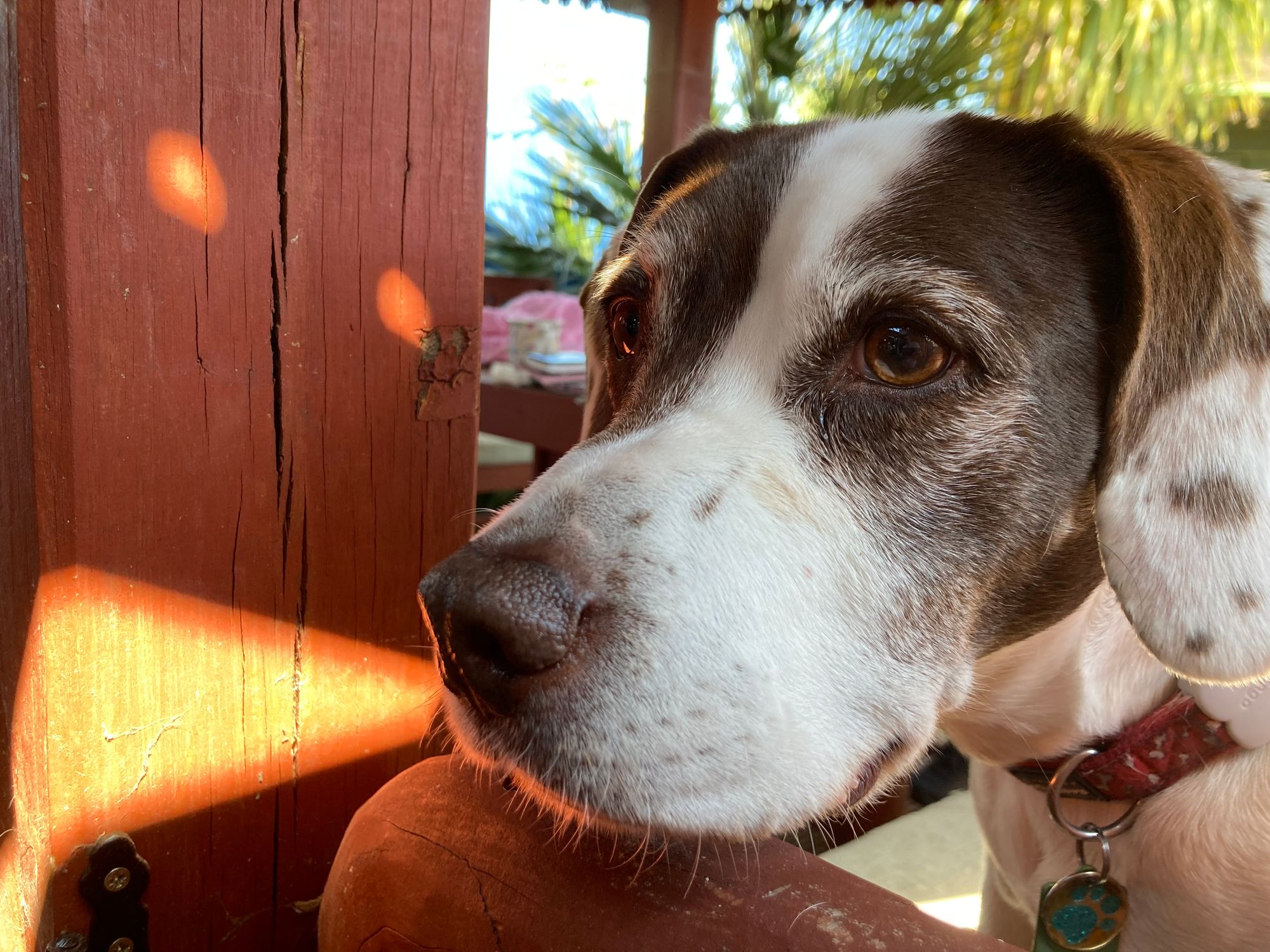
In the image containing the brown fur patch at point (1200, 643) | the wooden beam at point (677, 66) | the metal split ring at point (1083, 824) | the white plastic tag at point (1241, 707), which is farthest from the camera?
the wooden beam at point (677, 66)

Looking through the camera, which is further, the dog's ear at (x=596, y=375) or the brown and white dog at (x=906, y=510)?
the dog's ear at (x=596, y=375)

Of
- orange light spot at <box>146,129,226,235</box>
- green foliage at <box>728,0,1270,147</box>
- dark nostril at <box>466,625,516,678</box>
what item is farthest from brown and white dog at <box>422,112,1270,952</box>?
green foliage at <box>728,0,1270,147</box>

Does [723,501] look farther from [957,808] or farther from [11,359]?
[957,808]

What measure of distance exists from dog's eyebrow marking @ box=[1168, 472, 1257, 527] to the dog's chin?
24.5 inches

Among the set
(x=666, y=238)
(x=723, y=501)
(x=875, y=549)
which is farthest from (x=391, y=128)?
(x=875, y=549)

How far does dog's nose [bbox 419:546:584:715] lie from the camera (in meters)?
0.99

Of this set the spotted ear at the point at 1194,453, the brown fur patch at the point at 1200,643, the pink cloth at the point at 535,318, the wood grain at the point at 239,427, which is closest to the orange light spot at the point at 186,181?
the wood grain at the point at 239,427

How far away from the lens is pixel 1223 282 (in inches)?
50.4

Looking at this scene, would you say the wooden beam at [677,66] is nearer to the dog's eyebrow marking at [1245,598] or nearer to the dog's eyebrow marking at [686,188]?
the dog's eyebrow marking at [686,188]

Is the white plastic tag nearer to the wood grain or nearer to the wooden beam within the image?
the wood grain

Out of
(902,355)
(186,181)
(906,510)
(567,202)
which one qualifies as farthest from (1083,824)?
(567,202)

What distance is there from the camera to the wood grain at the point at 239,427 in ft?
4.31

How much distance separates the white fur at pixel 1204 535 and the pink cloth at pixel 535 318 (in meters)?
3.57

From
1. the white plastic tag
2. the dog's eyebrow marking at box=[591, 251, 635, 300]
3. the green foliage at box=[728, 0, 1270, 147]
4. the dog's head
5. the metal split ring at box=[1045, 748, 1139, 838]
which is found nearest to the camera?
the dog's head
